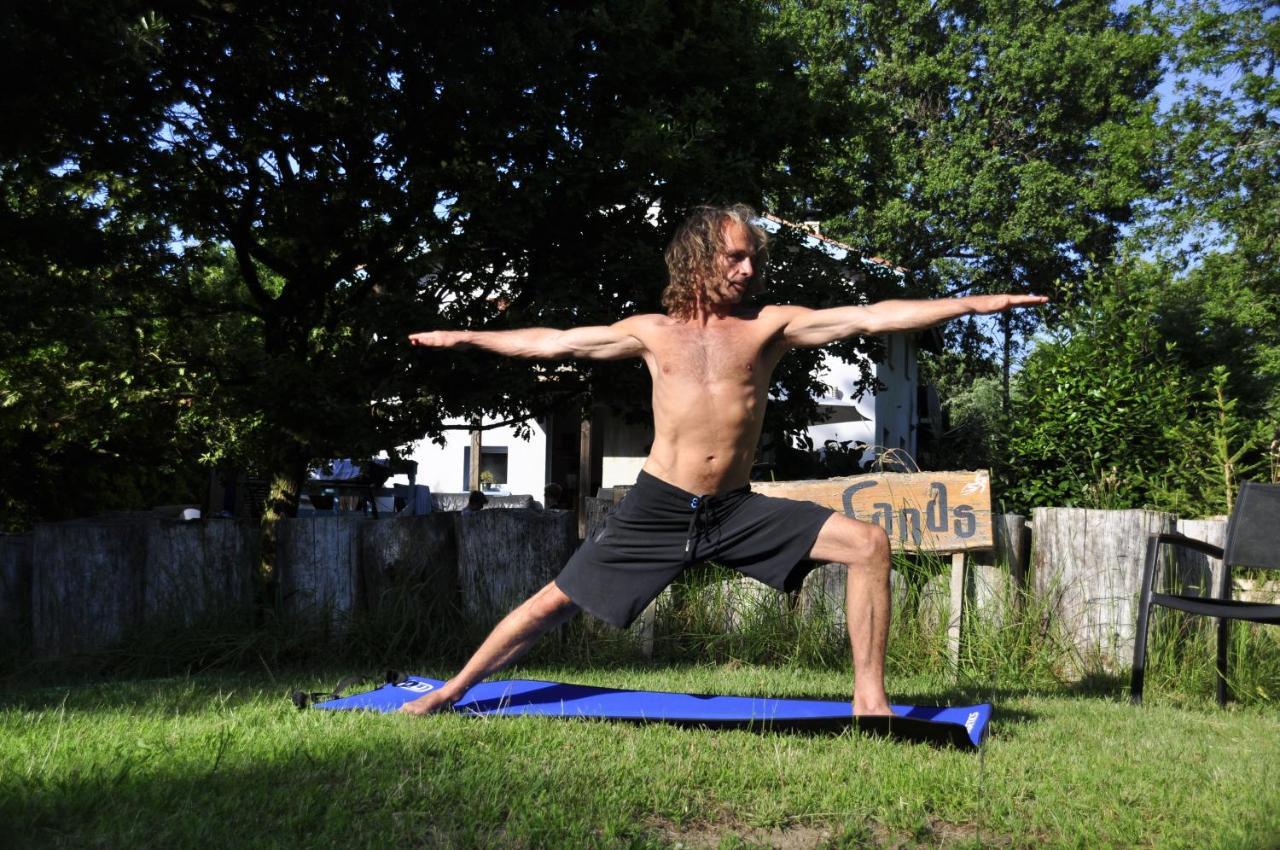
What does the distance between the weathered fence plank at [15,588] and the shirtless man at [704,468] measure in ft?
12.5

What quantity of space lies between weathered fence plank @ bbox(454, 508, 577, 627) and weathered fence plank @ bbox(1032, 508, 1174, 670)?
308 cm

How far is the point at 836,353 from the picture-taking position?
11.4 metres

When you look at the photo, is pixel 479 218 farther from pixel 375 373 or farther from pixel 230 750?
pixel 230 750

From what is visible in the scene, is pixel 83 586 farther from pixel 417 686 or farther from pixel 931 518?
pixel 931 518

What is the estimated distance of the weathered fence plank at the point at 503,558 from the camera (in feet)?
22.8

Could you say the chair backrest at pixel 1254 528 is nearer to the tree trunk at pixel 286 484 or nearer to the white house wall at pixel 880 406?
the tree trunk at pixel 286 484

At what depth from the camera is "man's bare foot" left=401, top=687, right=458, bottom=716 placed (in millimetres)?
4566

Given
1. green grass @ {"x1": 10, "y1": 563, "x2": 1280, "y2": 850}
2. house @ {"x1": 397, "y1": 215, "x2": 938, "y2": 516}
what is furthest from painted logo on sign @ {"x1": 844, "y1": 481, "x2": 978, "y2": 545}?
house @ {"x1": 397, "y1": 215, "x2": 938, "y2": 516}

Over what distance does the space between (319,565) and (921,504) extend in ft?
12.6

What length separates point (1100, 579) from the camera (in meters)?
6.64

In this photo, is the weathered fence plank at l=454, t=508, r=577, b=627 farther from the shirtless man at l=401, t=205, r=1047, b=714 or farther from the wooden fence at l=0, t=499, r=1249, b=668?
the shirtless man at l=401, t=205, r=1047, b=714

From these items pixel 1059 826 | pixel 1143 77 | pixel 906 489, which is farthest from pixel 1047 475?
pixel 1143 77

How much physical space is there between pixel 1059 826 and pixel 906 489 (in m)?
3.85

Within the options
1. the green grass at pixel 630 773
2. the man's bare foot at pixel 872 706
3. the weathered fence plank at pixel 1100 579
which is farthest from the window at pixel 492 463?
the man's bare foot at pixel 872 706
